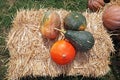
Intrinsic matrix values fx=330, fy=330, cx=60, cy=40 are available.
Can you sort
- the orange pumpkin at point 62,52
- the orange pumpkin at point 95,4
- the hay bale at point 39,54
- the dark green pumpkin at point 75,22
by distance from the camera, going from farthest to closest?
1. the orange pumpkin at point 95,4
2. the hay bale at point 39,54
3. the dark green pumpkin at point 75,22
4. the orange pumpkin at point 62,52

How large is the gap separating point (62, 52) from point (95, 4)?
135 cm

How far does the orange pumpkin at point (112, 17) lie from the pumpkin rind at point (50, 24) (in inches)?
33.7

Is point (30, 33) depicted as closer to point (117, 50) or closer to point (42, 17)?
point (42, 17)

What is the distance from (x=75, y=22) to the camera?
16.1ft

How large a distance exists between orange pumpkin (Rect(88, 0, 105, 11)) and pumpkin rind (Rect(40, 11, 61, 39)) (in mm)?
1010

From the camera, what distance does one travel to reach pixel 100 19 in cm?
539

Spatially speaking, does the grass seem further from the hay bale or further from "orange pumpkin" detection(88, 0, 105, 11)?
the hay bale

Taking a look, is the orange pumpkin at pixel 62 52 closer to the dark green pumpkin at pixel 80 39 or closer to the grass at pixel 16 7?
the dark green pumpkin at pixel 80 39

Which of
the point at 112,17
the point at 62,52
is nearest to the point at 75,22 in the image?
the point at 62,52

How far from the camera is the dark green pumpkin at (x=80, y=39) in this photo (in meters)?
4.84

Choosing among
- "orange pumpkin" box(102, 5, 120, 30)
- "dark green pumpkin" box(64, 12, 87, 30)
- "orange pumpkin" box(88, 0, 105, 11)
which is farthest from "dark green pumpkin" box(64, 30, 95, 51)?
"orange pumpkin" box(88, 0, 105, 11)

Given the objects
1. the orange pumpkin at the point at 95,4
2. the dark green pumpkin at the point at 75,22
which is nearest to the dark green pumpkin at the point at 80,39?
the dark green pumpkin at the point at 75,22

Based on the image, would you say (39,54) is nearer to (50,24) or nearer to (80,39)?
(50,24)

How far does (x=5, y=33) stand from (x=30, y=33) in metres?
0.92
